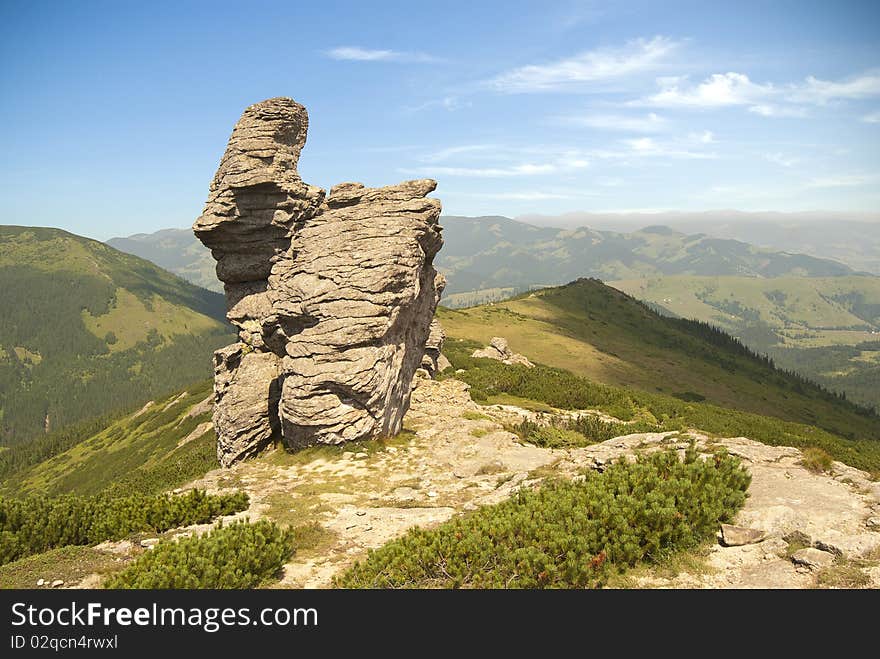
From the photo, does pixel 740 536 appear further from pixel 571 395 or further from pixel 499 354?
pixel 499 354

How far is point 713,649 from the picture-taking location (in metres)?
7.98

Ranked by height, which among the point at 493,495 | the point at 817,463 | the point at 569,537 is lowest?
the point at 493,495

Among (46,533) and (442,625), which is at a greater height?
(442,625)

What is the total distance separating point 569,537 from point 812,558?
5664 mm

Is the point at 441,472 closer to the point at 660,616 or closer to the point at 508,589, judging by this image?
the point at 508,589

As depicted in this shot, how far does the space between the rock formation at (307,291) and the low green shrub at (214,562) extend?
13.6 meters

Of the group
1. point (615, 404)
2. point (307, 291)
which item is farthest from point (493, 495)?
point (615, 404)

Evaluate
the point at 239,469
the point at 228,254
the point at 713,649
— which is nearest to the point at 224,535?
the point at 713,649

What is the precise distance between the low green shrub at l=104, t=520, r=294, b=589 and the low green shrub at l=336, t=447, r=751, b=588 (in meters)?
2.39

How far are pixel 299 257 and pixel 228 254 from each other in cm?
854

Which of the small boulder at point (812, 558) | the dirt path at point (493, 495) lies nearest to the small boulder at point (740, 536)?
the dirt path at point (493, 495)

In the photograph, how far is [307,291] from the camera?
29984mm

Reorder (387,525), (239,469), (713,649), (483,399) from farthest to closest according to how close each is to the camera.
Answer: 1. (483,399)
2. (239,469)
3. (387,525)
4. (713,649)

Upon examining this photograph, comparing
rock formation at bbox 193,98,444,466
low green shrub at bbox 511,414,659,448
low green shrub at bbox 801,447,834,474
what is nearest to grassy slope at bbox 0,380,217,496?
rock formation at bbox 193,98,444,466
